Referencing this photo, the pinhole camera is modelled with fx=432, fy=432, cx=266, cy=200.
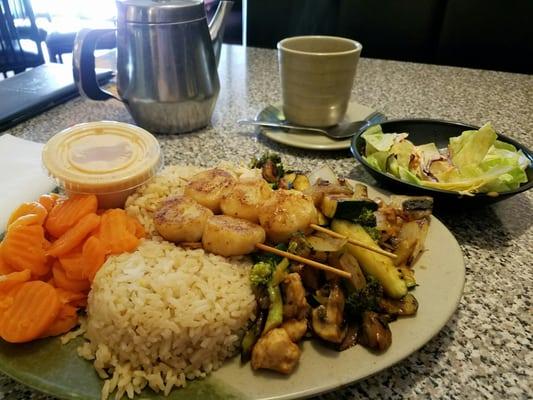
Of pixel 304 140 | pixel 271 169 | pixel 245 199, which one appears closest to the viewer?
pixel 245 199

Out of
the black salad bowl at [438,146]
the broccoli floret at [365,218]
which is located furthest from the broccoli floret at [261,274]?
the black salad bowl at [438,146]

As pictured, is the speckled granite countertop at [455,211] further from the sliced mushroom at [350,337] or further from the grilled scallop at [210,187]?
the grilled scallop at [210,187]

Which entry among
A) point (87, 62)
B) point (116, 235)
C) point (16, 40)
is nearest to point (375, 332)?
point (116, 235)

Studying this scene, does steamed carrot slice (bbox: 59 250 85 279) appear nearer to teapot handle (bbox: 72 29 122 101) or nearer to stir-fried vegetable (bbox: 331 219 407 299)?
stir-fried vegetable (bbox: 331 219 407 299)

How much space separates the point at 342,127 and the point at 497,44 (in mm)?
1705

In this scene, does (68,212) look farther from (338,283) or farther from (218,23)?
(218,23)

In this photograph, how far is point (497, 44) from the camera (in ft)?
8.42

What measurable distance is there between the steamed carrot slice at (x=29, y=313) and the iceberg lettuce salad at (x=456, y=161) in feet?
2.65

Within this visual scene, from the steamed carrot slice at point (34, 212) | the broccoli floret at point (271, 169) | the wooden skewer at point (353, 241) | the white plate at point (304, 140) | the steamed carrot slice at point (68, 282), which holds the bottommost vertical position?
the white plate at point (304, 140)

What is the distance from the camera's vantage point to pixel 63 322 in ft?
2.35

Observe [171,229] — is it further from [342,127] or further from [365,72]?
[365,72]

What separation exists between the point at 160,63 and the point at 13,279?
82 centimetres

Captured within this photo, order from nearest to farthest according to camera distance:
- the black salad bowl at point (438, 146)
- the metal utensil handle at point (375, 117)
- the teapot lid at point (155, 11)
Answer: the black salad bowl at point (438, 146), the teapot lid at point (155, 11), the metal utensil handle at point (375, 117)

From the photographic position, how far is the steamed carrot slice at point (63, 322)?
2.31 ft
